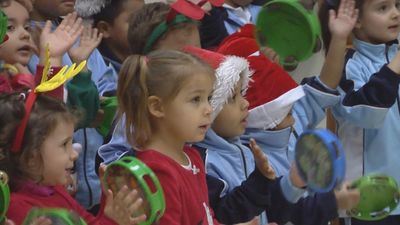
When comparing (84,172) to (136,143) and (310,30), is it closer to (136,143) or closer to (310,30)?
(136,143)

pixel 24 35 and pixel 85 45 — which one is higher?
pixel 24 35

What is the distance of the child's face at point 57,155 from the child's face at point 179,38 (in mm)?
711

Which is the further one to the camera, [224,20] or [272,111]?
[224,20]

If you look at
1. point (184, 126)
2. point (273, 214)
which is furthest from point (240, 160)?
point (184, 126)

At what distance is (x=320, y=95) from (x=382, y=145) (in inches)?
11.0

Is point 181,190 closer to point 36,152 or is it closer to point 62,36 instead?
point 36,152

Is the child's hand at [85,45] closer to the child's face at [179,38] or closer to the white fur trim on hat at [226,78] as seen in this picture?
the child's face at [179,38]

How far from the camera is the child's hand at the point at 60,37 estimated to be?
8.22ft

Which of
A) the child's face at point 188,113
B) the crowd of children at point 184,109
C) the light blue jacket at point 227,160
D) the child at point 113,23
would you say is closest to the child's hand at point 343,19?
the crowd of children at point 184,109

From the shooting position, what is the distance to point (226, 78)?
2.28 meters

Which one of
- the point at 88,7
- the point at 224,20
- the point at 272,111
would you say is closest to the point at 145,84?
the point at 272,111

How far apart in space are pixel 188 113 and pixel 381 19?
1.08 m

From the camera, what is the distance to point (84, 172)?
8.72ft

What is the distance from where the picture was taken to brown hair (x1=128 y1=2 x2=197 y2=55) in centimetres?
267
